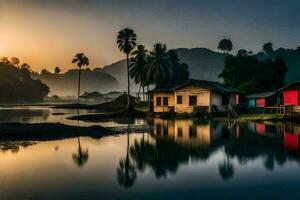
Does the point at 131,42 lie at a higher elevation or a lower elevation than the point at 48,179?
higher

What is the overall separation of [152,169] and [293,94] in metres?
38.8

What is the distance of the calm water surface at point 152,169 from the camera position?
43.4ft

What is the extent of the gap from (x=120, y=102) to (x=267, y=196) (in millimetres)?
91720

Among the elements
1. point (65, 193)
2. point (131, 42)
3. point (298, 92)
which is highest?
point (131, 42)

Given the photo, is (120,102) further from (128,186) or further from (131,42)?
(128,186)

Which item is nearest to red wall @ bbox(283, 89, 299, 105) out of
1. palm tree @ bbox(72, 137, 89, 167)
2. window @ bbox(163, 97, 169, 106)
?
window @ bbox(163, 97, 169, 106)

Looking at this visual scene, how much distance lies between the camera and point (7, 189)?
13.6 m

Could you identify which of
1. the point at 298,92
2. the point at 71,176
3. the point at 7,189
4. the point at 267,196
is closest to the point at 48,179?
the point at 71,176

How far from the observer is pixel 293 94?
50281mm

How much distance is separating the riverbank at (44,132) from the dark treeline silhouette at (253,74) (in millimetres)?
51313

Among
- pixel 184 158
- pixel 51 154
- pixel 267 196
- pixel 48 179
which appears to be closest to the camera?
pixel 267 196

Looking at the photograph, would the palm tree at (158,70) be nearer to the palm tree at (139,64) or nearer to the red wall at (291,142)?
the palm tree at (139,64)

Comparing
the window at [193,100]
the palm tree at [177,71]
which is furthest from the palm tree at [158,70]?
the window at [193,100]

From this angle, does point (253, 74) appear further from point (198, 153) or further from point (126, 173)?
point (126, 173)
